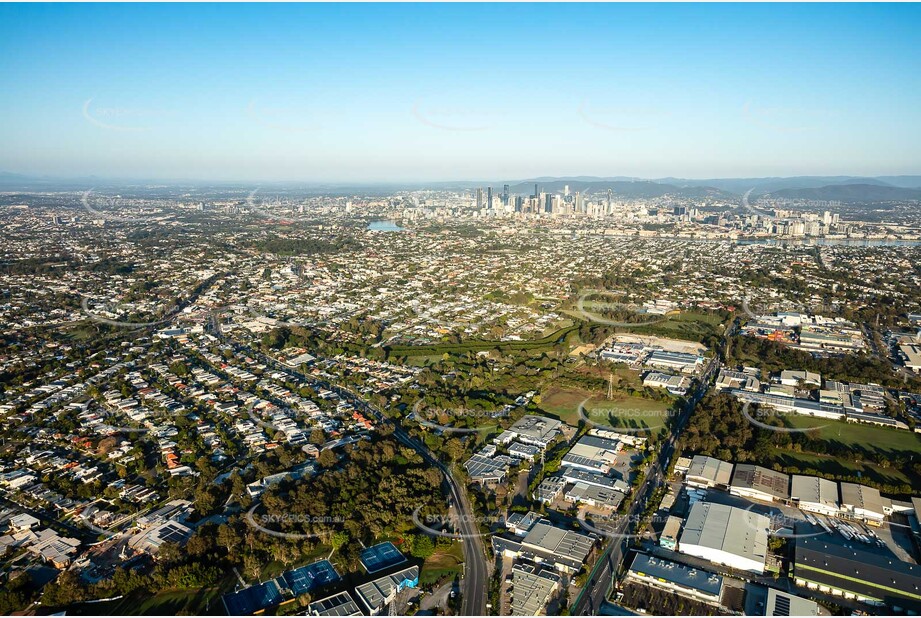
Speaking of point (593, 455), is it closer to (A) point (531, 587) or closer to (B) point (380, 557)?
(A) point (531, 587)

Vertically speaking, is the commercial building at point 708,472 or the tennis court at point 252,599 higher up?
the commercial building at point 708,472

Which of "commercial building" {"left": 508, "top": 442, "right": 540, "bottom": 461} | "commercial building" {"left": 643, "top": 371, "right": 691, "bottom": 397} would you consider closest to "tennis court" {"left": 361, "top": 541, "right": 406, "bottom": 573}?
"commercial building" {"left": 508, "top": 442, "right": 540, "bottom": 461}

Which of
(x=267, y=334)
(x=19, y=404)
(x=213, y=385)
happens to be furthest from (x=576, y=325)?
(x=19, y=404)

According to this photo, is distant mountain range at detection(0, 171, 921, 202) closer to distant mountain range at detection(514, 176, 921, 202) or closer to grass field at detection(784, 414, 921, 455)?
distant mountain range at detection(514, 176, 921, 202)

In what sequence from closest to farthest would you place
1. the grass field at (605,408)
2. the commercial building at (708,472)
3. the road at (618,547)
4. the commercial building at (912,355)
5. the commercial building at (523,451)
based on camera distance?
the road at (618,547) < the commercial building at (708,472) < the commercial building at (523,451) < the grass field at (605,408) < the commercial building at (912,355)

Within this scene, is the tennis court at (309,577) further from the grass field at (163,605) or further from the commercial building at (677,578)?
the commercial building at (677,578)

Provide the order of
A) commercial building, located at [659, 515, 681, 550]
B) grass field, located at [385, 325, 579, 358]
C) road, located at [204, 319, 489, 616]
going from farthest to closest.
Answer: grass field, located at [385, 325, 579, 358] < commercial building, located at [659, 515, 681, 550] < road, located at [204, 319, 489, 616]
